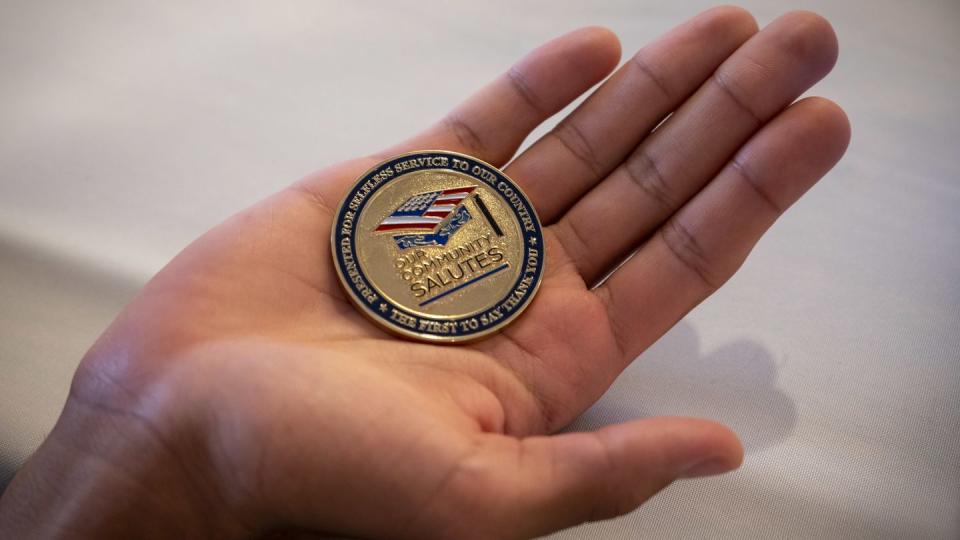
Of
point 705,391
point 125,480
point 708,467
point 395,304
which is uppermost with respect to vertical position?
point 395,304

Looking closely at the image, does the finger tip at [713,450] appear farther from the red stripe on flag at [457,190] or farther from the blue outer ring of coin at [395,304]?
the red stripe on flag at [457,190]

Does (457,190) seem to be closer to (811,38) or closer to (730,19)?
(730,19)

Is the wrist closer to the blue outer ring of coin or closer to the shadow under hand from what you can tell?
the blue outer ring of coin

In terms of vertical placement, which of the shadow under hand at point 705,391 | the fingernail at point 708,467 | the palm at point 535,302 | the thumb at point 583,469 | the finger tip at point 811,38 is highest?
the finger tip at point 811,38

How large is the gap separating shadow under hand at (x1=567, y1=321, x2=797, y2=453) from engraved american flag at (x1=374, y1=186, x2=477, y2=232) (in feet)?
2.85

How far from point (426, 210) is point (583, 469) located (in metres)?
1.19

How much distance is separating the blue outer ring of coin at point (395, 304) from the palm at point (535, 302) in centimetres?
6

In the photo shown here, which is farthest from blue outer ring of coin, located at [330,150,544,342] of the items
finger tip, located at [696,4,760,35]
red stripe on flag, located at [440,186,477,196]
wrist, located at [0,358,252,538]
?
finger tip, located at [696,4,760,35]

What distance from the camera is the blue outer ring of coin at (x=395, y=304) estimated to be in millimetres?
2322

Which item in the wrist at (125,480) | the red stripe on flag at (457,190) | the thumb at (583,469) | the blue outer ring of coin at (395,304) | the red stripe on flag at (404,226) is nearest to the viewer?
the thumb at (583,469)

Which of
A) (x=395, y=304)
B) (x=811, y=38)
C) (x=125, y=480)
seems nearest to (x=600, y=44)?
(x=811, y=38)

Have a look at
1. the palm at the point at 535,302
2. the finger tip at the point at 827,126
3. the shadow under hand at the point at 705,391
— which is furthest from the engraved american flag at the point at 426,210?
the finger tip at the point at 827,126

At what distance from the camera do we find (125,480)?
1.98 m

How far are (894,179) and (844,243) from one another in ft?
1.67
